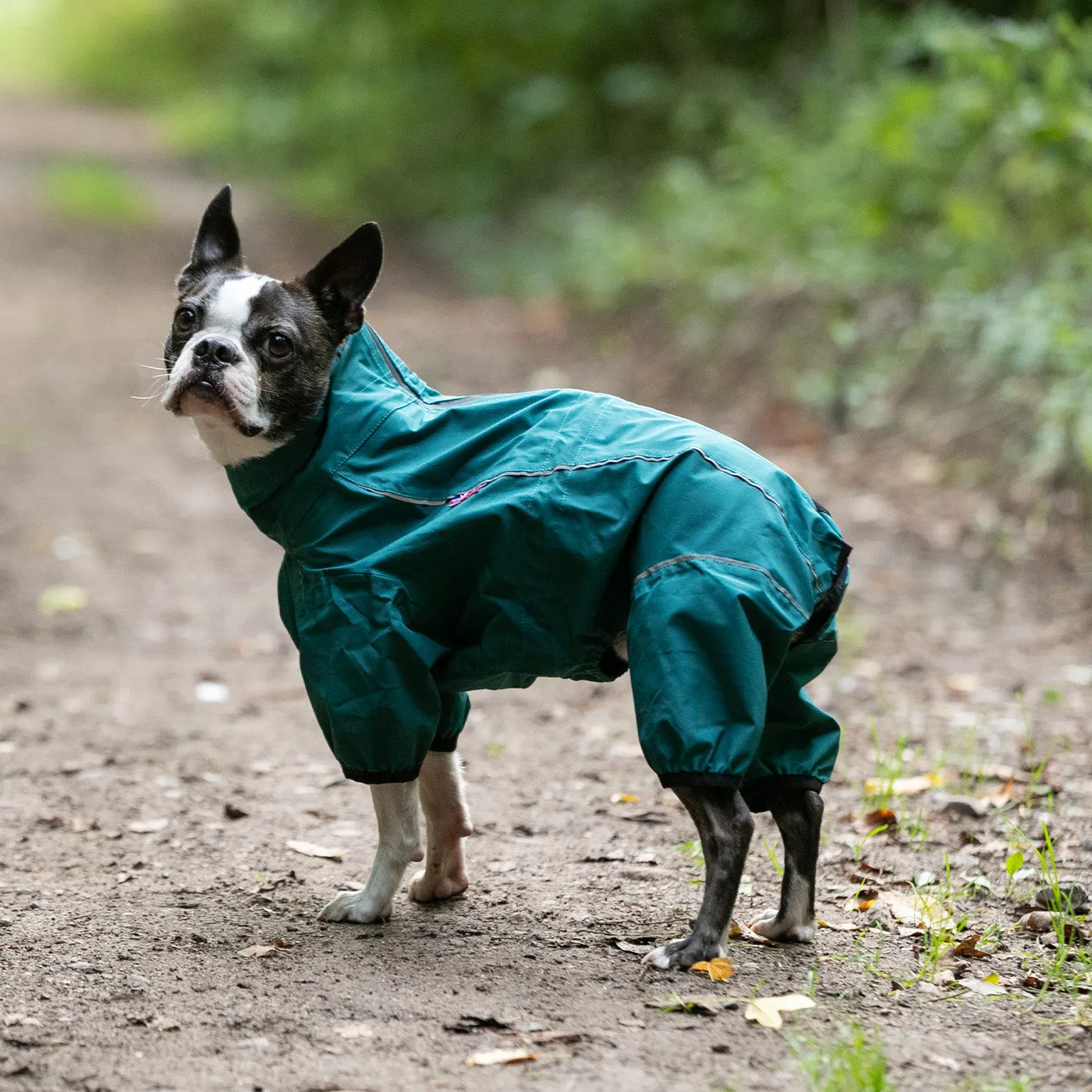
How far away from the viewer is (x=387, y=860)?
3.75m

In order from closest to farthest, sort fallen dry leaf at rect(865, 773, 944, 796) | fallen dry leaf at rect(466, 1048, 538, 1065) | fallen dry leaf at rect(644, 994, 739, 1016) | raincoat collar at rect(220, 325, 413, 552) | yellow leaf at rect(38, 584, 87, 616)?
fallen dry leaf at rect(466, 1048, 538, 1065) → fallen dry leaf at rect(644, 994, 739, 1016) → raincoat collar at rect(220, 325, 413, 552) → fallen dry leaf at rect(865, 773, 944, 796) → yellow leaf at rect(38, 584, 87, 616)

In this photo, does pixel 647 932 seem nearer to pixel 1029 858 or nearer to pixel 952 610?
pixel 1029 858

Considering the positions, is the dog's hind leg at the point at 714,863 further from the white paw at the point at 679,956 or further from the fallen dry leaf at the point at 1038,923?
the fallen dry leaf at the point at 1038,923

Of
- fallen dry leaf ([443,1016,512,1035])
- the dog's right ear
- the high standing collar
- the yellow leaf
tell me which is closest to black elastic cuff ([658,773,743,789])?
fallen dry leaf ([443,1016,512,1035])

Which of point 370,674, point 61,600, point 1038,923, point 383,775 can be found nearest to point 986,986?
point 1038,923

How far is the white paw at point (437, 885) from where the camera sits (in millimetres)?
3926

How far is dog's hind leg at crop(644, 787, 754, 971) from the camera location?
3.28 m

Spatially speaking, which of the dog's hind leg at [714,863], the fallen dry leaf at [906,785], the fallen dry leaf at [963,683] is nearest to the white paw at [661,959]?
the dog's hind leg at [714,863]

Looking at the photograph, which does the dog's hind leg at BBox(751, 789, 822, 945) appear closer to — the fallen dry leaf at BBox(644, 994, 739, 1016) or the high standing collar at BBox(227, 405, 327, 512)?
the fallen dry leaf at BBox(644, 994, 739, 1016)

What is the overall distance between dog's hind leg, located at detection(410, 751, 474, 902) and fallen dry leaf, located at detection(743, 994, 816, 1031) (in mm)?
1058

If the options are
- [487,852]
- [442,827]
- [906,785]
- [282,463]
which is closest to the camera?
[282,463]

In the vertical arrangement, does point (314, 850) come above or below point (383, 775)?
below

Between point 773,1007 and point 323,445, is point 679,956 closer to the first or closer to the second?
point 773,1007

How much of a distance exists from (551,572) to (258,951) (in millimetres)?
1219
